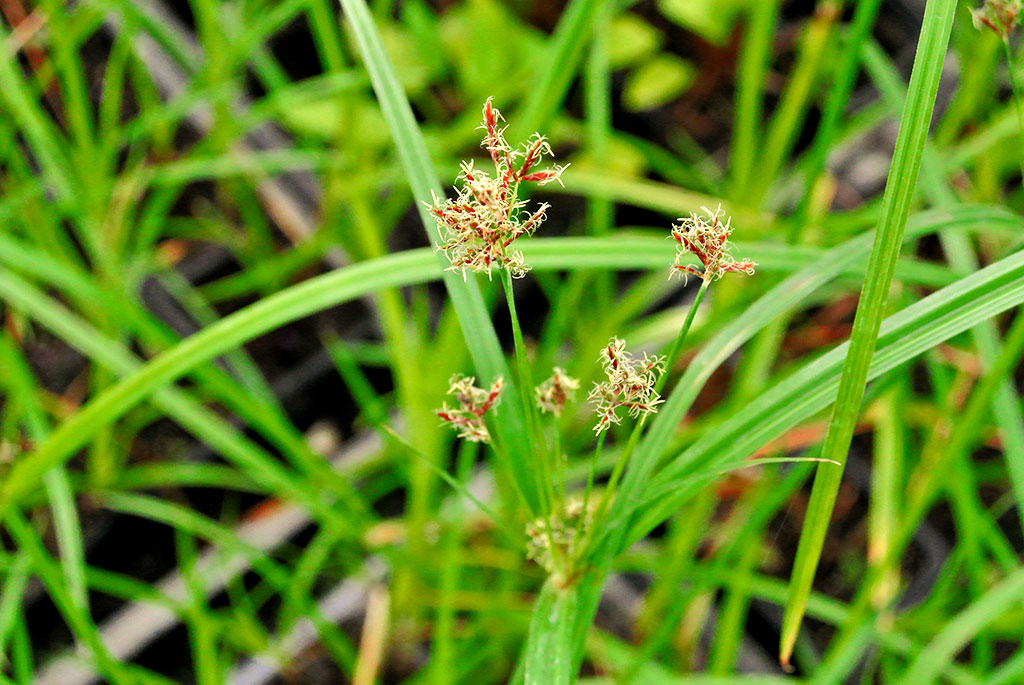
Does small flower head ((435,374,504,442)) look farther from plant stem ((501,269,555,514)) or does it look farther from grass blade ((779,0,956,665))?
grass blade ((779,0,956,665))

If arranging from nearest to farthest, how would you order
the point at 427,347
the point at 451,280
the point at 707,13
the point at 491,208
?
the point at 491,208 < the point at 451,280 < the point at 427,347 < the point at 707,13

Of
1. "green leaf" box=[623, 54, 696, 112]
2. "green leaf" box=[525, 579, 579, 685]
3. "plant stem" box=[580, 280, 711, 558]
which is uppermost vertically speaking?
"green leaf" box=[623, 54, 696, 112]

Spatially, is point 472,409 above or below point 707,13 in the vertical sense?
below

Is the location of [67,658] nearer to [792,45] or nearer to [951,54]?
[792,45]

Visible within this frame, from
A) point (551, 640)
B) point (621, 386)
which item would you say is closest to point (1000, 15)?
point (621, 386)

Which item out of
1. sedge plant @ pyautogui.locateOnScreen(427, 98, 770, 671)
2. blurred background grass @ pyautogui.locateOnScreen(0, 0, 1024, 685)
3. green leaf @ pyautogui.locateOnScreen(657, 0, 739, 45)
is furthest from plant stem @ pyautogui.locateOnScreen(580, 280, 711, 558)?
green leaf @ pyautogui.locateOnScreen(657, 0, 739, 45)

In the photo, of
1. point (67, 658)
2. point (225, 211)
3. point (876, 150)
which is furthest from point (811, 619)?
point (225, 211)

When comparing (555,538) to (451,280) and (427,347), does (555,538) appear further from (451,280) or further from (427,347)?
(427,347)

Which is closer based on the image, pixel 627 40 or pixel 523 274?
pixel 523 274
